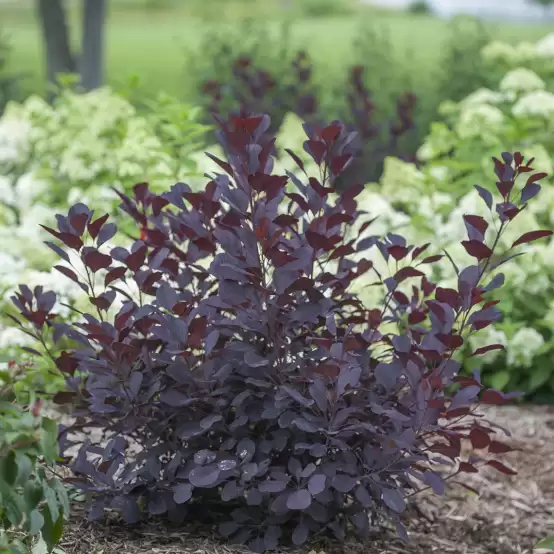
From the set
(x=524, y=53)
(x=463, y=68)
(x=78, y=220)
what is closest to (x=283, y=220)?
(x=78, y=220)

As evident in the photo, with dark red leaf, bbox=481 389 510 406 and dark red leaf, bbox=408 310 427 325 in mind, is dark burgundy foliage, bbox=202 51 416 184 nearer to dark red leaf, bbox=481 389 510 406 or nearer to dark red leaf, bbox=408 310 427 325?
dark red leaf, bbox=408 310 427 325

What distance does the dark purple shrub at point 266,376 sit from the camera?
2.56 m

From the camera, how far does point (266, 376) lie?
269 centimetres

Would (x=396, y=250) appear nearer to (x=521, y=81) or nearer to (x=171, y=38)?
(x=521, y=81)

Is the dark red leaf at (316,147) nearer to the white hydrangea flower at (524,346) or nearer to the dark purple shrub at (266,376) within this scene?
the dark purple shrub at (266,376)

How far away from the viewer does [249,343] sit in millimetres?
2684

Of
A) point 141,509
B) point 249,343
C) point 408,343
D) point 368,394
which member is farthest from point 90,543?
point 408,343

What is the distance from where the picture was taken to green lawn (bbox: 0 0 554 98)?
49.9 feet

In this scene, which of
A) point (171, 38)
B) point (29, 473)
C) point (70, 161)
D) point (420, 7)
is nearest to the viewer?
point (29, 473)

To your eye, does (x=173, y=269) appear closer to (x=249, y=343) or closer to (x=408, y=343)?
(x=249, y=343)

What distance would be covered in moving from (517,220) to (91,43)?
7792 millimetres

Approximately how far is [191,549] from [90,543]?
31 cm

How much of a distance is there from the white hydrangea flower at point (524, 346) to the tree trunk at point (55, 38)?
870 centimetres

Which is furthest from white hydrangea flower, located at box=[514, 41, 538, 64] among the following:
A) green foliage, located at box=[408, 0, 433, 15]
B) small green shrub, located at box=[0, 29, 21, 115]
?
green foliage, located at box=[408, 0, 433, 15]
